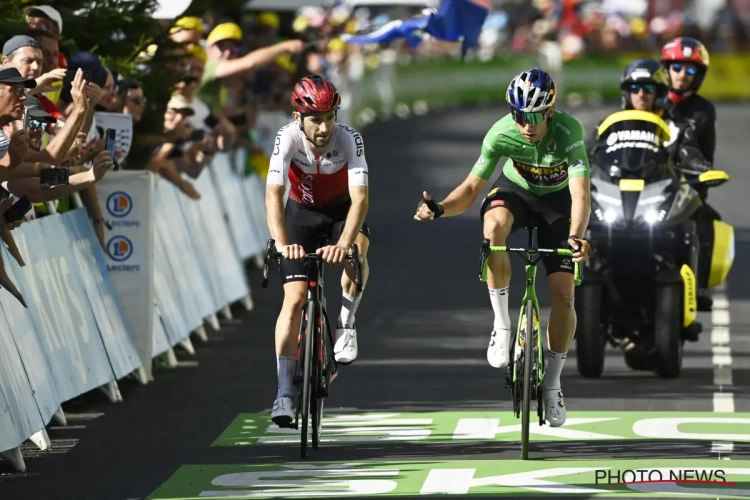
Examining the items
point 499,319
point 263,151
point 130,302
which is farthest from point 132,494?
point 263,151

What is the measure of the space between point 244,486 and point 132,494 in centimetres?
57

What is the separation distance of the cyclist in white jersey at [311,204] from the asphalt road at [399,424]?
1.89 feet

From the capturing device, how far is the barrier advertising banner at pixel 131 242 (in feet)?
45.1

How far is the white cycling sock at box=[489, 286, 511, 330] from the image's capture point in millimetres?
10930

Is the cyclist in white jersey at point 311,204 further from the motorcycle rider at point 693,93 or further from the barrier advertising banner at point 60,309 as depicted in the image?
the motorcycle rider at point 693,93

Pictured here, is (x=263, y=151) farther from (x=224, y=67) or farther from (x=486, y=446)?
(x=486, y=446)

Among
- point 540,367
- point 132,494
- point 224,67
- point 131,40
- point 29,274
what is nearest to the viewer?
point 132,494

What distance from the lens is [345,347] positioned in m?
11.5

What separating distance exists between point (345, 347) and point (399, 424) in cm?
74

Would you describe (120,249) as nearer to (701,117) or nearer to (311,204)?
(311,204)

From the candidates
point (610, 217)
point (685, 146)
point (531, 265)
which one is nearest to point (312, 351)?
point (531, 265)

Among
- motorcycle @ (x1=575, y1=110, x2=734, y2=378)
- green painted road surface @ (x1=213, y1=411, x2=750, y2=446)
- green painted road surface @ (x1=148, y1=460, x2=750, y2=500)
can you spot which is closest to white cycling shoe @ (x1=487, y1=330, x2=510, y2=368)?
green painted road surface @ (x1=213, y1=411, x2=750, y2=446)

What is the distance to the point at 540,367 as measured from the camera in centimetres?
1061

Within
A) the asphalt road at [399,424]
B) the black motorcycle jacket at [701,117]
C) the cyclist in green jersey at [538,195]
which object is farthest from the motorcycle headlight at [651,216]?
the cyclist in green jersey at [538,195]
